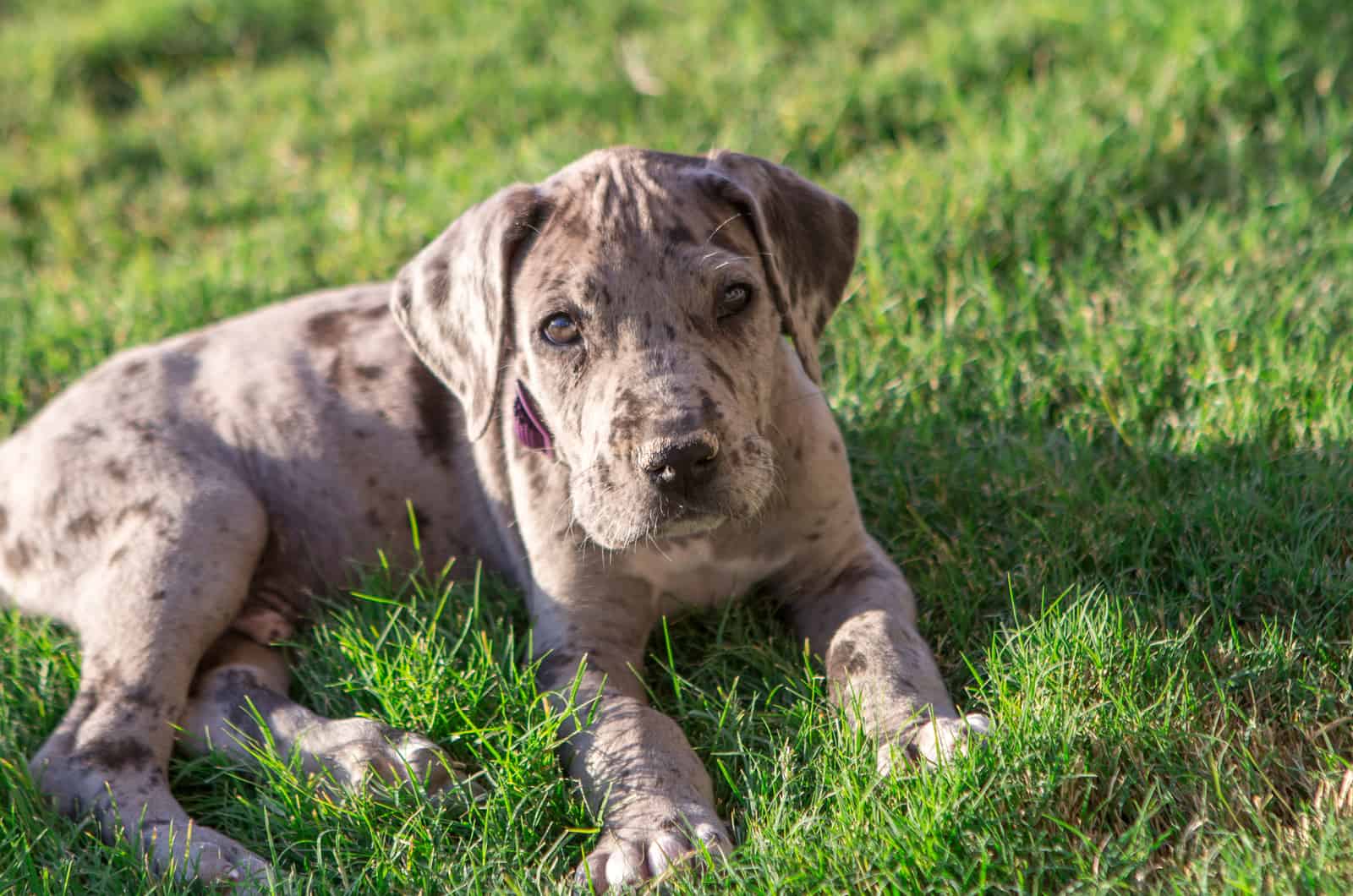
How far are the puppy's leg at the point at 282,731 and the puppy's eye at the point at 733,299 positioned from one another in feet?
5.04

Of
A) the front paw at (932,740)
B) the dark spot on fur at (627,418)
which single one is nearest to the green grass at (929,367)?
→ the front paw at (932,740)

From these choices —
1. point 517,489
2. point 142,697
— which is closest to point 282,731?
point 142,697

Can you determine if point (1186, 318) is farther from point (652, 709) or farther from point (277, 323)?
point (277, 323)

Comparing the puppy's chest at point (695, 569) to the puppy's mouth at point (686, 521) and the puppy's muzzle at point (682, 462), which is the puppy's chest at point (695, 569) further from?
the puppy's muzzle at point (682, 462)

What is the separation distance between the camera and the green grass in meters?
3.45

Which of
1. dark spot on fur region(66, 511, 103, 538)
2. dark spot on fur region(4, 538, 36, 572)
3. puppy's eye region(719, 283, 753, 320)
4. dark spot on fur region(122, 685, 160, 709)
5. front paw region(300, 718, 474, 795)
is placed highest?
puppy's eye region(719, 283, 753, 320)

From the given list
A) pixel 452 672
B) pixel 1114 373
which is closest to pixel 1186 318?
pixel 1114 373

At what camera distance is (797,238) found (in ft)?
14.3

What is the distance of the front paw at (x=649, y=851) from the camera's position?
3418 millimetres

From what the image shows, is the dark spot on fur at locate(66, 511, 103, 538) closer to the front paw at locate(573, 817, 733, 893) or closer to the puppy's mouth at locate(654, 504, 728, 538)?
the puppy's mouth at locate(654, 504, 728, 538)

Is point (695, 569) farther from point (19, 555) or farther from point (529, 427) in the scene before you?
point (19, 555)

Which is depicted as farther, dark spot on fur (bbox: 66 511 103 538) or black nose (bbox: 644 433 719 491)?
dark spot on fur (bbox: 66 511 103 538)

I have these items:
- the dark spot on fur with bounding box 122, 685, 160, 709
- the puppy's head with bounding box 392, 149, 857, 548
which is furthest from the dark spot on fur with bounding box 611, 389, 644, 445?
the dark spot on fur with bounding box 122, 685, 160, 709

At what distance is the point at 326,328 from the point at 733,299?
190 cm
